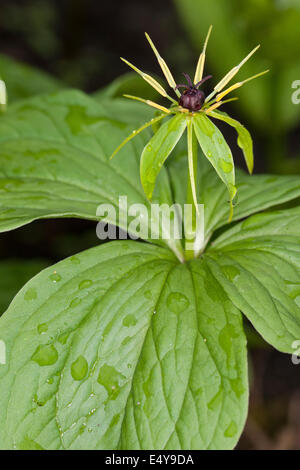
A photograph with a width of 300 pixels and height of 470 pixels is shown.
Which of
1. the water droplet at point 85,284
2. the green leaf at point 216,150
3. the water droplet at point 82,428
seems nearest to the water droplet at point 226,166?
the green leaf at point 216,150

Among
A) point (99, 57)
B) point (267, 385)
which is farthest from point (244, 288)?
point (99, 57)

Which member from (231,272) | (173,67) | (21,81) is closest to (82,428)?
(231,272)

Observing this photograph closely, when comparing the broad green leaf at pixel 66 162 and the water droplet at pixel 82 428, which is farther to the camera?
the broad green leaf at pixel 66 162

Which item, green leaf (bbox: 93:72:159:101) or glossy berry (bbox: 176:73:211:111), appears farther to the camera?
green leaf (bbox: 93:72:159:101)

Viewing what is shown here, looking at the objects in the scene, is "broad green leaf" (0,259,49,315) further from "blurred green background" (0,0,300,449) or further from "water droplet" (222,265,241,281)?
"water droplet" (222,265,241,281)

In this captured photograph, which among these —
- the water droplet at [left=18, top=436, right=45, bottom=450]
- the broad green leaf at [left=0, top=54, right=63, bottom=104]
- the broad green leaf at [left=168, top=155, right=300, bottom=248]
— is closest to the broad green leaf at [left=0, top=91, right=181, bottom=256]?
the broad green leaf at [left=168, top=155, right=300, bottom=248]

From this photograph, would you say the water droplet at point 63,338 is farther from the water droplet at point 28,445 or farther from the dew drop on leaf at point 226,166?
the dew drop on leaf at point 226,166

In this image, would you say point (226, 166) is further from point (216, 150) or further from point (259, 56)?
point (259, 56)
